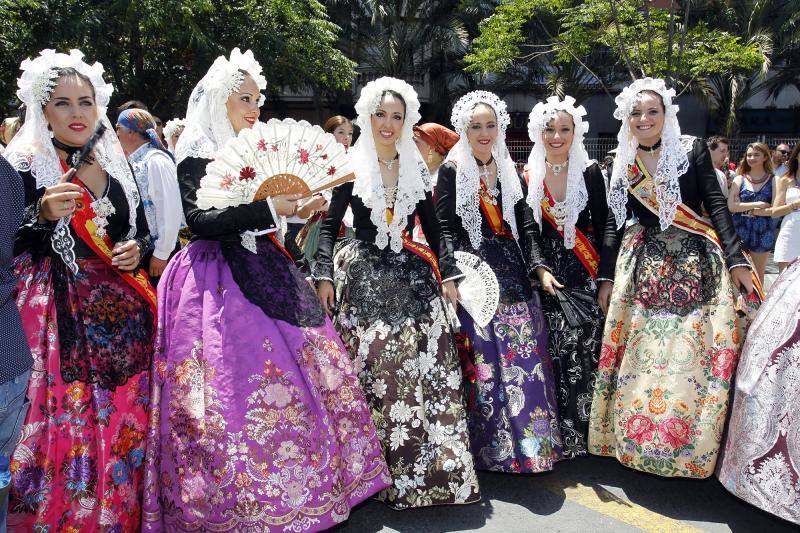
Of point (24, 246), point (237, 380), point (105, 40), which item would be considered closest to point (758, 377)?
point (237, 380)

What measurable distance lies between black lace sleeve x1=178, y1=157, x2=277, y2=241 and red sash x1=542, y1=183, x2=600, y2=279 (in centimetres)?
175

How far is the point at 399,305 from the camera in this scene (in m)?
3.32

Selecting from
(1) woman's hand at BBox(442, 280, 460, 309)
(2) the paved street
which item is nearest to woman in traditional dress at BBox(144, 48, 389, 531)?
(2) the paved street

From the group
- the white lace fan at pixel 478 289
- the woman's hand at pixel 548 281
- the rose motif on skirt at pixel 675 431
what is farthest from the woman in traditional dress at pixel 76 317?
the rose motif on skirt at pixel 675 431

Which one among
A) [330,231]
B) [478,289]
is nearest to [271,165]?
[330,231]

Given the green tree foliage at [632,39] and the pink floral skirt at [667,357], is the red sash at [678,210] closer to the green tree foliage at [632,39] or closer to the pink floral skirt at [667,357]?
the pink floral skirt at [667,357]

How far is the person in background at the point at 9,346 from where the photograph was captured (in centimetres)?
200

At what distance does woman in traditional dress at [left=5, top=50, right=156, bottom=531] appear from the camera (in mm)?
2516

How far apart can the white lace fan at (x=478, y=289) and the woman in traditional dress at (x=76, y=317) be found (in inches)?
63.4

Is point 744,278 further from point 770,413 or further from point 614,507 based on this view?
point 614,507

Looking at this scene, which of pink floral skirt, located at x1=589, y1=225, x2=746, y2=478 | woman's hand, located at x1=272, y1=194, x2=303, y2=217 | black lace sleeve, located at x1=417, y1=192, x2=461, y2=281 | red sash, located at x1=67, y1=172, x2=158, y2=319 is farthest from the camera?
black lace sleeve, located at x1=417, y1=192, x2=461, y2=281

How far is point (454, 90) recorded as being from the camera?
79.3 feet

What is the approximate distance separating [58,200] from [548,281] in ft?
8.12

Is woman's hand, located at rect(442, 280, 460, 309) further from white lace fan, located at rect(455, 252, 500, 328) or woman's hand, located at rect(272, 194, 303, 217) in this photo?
woman's hand, located at rect(272, 194, 303, 217)
